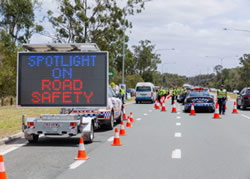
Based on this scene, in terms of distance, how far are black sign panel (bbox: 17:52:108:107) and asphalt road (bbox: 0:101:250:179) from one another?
116cm

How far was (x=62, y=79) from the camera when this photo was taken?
39.2ft

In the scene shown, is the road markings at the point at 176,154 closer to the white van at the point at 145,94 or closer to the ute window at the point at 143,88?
the white van at the point at 145,94

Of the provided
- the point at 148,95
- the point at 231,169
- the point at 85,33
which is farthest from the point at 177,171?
the point at 85,33

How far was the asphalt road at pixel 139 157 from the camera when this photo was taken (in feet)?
24.8

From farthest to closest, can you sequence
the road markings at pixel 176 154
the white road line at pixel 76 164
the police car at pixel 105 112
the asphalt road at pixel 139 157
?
the police car at pixel 105 112, the road markings at pixel 176 154, the white road line at pixel 76 164, the asphalt road at pixel 139 157

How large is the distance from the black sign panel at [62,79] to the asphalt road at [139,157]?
1.16 metres

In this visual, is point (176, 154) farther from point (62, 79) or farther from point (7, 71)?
point (7, 71)

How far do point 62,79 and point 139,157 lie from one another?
377cm

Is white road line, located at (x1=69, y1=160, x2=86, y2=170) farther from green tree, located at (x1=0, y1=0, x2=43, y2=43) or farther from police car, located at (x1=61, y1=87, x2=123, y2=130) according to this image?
green tree, located at (x1=0, y1=0, x2=43, y2=43)

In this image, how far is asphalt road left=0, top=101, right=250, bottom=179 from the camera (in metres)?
7.56

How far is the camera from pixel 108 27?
47500 millimetres

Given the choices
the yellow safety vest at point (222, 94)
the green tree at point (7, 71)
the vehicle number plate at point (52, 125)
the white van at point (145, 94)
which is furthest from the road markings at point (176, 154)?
the white van at point (145, 94)

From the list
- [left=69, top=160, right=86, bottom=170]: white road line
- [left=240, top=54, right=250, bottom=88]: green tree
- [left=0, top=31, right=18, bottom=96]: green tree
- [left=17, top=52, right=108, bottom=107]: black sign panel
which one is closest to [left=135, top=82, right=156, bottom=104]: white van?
[left=0, top=31, right=18, bottom=96]: green tree

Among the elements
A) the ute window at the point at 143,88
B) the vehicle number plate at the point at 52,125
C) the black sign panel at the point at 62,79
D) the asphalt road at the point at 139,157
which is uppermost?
the black sign panel at the point at 62,79
